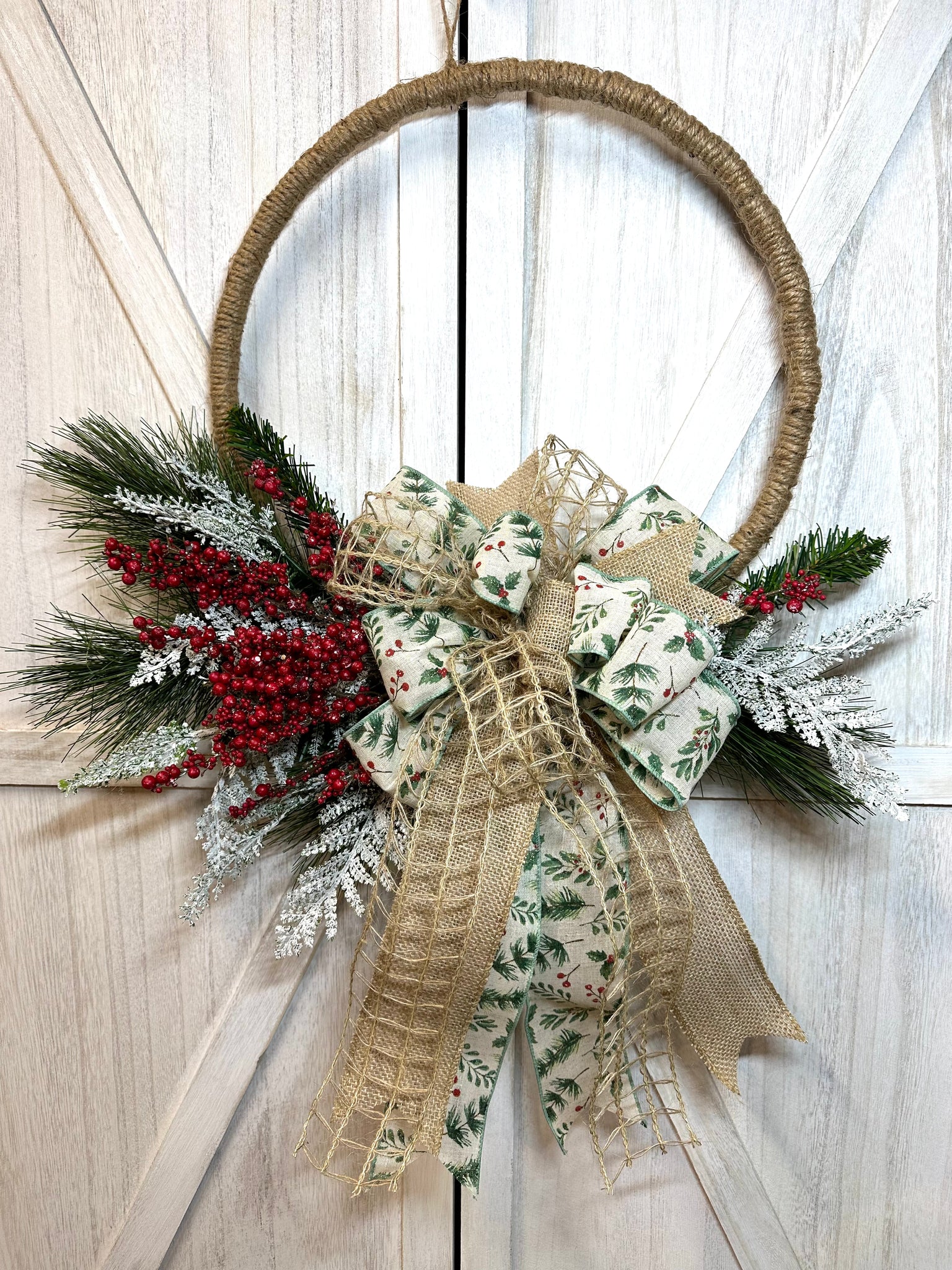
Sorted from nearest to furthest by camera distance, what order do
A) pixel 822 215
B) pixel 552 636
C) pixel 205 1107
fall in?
pixel 552 636 < pixel 822 215 < pixel 205 1107

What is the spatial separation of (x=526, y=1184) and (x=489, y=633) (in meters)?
0.63

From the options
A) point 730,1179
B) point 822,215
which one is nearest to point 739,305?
point 822,215

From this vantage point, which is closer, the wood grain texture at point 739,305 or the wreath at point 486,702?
the wreath at point 486,702

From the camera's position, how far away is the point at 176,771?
2.43 feet

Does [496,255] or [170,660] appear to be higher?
[496,255]

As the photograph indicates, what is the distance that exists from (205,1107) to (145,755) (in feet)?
1.46

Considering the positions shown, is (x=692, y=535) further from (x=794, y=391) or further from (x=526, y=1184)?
(x=526, y=1184)

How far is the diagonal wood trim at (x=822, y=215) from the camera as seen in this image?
773 millimetres

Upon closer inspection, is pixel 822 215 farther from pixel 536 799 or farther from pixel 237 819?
pixel 237 819

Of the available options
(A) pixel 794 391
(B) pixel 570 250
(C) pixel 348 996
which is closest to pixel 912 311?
(A) pixel 794 391

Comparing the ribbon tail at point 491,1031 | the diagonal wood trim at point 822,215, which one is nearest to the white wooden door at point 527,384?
the diagonal wood trim at point 822,215

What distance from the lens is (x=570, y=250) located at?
814mm

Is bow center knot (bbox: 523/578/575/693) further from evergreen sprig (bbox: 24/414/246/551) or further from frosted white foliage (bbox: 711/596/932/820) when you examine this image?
evergreen sprig (bbox: 24/414/246/551)

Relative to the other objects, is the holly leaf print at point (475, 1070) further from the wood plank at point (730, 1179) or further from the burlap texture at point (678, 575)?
the burlap texture at point (678, 575)
